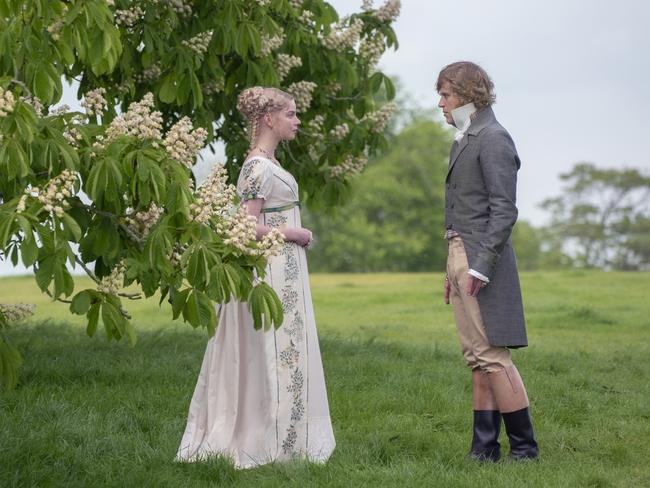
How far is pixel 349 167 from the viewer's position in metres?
9.98

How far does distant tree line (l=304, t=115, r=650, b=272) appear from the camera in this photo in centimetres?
5034

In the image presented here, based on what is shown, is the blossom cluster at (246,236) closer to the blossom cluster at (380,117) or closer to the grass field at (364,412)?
the grass field at (364,412)

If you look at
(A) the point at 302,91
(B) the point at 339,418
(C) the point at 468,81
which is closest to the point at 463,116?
(C) the point at 468,81

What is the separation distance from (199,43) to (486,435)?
171 inches

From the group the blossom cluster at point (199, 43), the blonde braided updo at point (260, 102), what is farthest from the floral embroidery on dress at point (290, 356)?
the blossom cluster at point (199, 43)

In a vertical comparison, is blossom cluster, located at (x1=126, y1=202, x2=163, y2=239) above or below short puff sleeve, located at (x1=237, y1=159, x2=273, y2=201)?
below

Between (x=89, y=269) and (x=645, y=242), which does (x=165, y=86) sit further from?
(x=645, y=242)

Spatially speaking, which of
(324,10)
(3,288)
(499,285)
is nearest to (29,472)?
(499,285)

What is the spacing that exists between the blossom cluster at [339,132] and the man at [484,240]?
403 cm

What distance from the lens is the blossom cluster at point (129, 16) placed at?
8021 mm

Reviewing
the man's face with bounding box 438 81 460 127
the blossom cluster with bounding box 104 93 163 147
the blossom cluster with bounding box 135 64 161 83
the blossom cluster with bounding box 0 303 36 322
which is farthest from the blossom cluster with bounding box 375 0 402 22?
the blossom cluster with bounding box 104 93 163 147

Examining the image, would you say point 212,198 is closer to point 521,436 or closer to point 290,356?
point 290,356

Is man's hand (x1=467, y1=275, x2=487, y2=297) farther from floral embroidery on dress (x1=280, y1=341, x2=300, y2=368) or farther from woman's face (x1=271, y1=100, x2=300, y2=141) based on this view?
woman's face (x1=271, y1=100, x2=300, y2=141)

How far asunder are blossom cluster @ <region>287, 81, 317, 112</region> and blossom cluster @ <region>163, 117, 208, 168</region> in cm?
477
